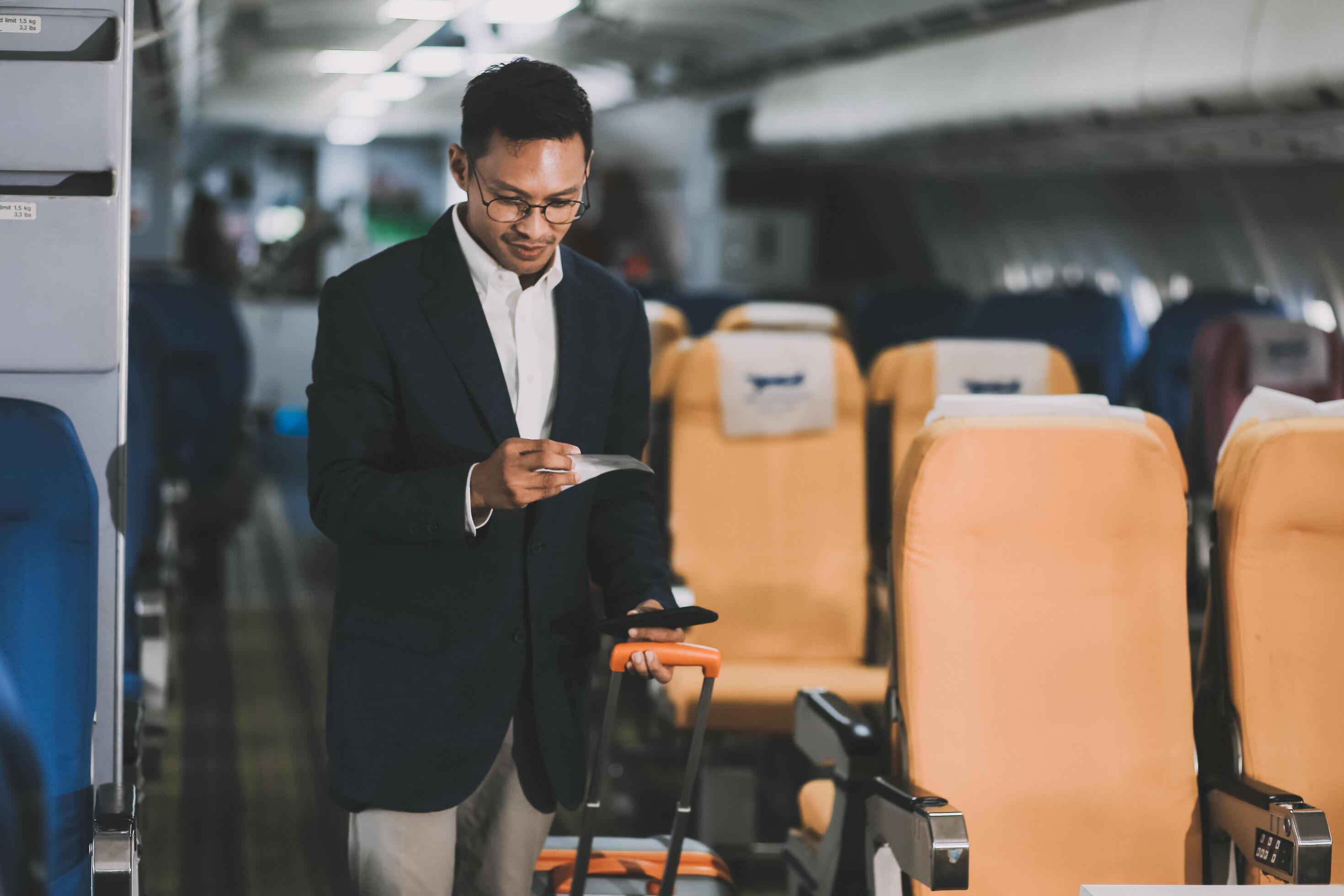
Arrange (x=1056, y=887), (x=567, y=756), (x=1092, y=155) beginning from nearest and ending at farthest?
(x=567, y=756), (x=1056, y=887), (x=1092, y=155)

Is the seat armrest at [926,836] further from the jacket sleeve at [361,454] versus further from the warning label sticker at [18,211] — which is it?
the warning label sticker at [18,211]

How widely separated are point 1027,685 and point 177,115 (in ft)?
37.5

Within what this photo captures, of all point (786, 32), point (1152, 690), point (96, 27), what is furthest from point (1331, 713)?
point (786, 32)

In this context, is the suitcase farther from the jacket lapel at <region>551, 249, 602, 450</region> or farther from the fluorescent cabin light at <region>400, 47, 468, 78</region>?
the fluorescent cabin light at <region>400, 47, 468, 78</region>

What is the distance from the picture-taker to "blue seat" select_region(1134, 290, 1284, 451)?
5867 millimetres

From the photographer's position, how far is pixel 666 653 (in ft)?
6.72

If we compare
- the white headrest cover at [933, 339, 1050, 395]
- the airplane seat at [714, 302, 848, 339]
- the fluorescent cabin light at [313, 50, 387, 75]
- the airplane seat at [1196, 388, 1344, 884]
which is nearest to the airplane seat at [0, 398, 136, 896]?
the airplane seat at [1196, 388, 1344, 884]

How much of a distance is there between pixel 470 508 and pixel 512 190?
43 centimetres

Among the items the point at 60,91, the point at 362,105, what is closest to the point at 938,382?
the point at 60,91

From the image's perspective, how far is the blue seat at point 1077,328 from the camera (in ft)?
19.8

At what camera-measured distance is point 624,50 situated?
1200cm

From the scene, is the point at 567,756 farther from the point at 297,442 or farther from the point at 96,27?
the point at 297,442

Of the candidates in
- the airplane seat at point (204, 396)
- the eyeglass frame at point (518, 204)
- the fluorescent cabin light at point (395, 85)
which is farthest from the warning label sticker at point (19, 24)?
the fluorescent cabin light at point (395, 85)

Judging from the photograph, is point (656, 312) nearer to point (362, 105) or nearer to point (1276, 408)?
point (1276, 408)
